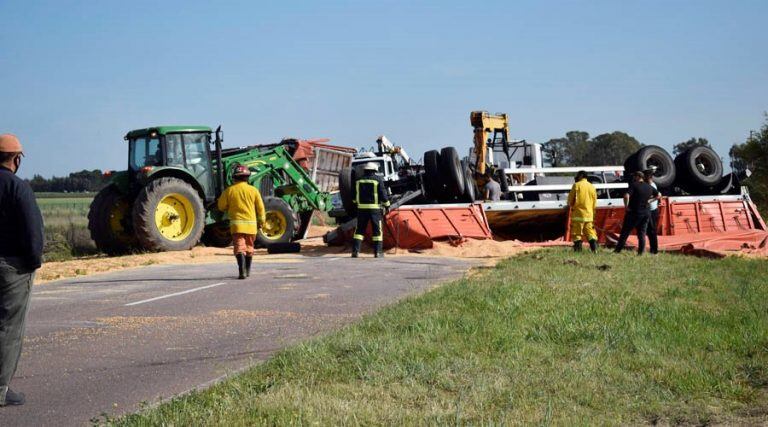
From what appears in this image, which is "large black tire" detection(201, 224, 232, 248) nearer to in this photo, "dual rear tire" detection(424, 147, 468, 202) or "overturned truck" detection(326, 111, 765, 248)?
"overturned truck" detection(326, 111, 765, 248)

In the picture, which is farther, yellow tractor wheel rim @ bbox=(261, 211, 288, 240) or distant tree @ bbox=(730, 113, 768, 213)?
distant tree @ bbox=(730, 113, 768, 213)

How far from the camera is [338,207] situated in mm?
27172

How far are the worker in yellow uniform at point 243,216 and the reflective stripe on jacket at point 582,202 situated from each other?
6553 millimetres

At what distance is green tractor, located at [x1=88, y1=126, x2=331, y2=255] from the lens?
1919 cm

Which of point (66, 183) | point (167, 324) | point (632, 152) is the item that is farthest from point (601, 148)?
point (167, 324)

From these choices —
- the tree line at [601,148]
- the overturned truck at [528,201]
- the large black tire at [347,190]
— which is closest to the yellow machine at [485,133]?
the overturned truck at [528,201]

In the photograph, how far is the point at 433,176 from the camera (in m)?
21.0

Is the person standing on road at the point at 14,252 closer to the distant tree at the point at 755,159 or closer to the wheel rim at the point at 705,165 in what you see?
the wheel rim at the point at 705,165

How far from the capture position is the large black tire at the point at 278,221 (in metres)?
22.1

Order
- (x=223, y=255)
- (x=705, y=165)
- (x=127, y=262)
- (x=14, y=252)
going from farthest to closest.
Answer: (x=705, y=165) < (x=223, y=255) < (x=127, y=262) < (x=14, y=252)

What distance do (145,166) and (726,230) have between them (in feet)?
44.8

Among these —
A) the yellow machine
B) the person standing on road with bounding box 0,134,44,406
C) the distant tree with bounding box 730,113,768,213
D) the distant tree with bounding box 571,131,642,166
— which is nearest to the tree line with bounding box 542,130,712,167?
the distant tree with bounding box 571,131,642,166

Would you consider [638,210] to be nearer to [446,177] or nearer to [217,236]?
[446,177]

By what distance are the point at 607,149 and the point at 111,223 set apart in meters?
70.7
